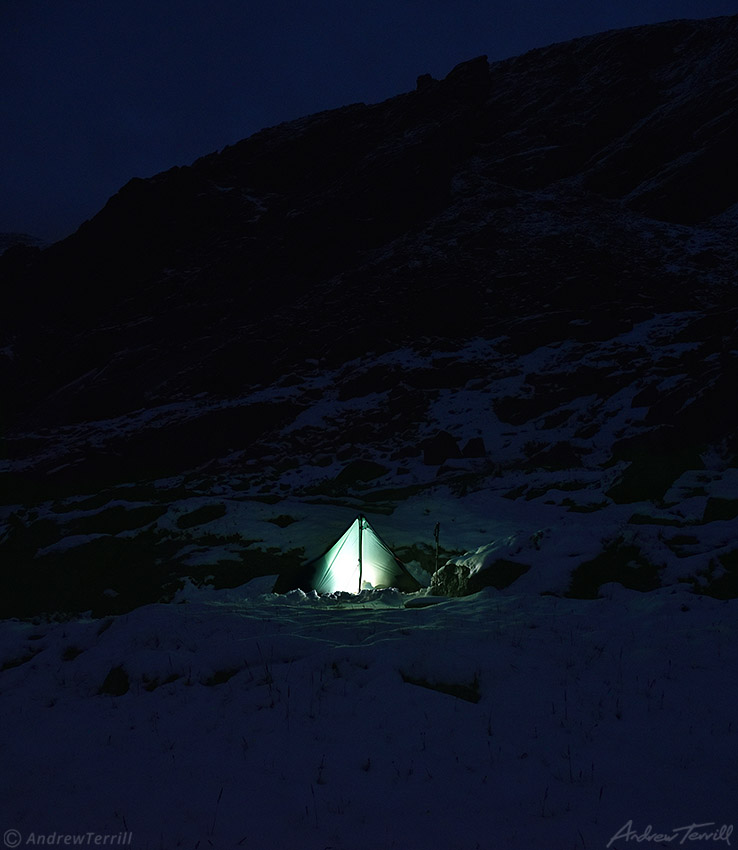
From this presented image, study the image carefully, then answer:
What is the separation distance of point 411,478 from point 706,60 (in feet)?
182

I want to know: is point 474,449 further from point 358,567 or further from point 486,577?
point 486,577

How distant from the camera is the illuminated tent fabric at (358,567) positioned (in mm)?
11055

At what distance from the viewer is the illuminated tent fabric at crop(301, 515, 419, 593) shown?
11055mm

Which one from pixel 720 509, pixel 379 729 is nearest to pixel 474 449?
pixel 720 509

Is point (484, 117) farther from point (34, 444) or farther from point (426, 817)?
point (426, 817)

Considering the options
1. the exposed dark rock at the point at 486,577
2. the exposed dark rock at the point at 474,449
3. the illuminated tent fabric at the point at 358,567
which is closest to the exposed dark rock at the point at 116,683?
the illuminated tent fabric at the point at 358,567

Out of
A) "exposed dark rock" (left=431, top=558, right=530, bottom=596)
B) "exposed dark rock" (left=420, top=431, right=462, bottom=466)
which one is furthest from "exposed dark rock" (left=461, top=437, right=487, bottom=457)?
"exposed dark rock" (left=431, top=558, right=530, bottom=596)

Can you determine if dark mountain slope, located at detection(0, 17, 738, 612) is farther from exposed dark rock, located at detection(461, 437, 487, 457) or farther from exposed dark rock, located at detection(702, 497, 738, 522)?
exposed dark rock, located at detection(702, 497, 738, 522)

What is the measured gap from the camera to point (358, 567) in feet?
36.8

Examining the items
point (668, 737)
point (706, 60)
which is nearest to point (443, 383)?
point (668, 737)

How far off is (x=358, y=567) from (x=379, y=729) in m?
6.75

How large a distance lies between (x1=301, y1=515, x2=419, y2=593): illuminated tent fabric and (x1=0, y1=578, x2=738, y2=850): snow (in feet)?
12.5

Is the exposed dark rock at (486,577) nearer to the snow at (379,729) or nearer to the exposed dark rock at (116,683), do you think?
the snow at (379,729)

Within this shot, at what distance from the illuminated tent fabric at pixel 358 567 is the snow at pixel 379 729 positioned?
3.81 metres
